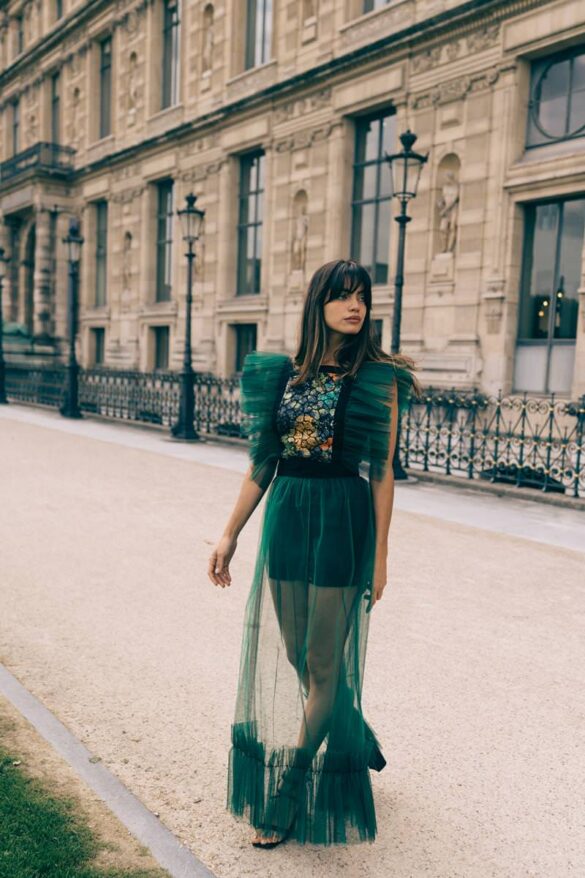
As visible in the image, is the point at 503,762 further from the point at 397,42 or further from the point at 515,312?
the point at 397,42

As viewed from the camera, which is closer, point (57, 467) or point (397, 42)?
point (57, 467)

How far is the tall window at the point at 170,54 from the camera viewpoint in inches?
1203

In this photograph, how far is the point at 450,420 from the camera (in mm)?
13438

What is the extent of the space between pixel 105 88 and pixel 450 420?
97.5 feet

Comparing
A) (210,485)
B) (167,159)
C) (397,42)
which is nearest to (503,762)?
(210,485)

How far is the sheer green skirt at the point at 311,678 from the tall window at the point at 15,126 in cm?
4759

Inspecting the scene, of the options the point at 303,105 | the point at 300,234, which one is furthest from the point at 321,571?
the point at 303,105

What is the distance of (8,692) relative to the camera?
4.20m

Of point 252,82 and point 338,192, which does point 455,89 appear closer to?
point 338,192

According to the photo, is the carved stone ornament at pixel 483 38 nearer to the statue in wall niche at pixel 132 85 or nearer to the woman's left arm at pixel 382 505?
the woman's left arm at pixel 382 505

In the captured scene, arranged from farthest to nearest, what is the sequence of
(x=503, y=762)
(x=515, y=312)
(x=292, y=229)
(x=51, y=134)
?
(x=51, y=134) < (x=292, y=229) < (x=515, y=312) < (x=503, y=762)

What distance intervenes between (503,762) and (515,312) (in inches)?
608

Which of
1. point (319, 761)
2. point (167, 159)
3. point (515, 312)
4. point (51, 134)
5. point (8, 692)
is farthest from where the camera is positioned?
point (51, 134)

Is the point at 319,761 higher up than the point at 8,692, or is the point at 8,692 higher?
the point at 319,761
